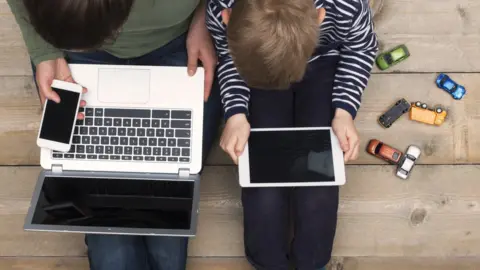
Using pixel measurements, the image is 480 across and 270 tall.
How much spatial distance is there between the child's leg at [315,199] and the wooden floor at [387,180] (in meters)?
0.11

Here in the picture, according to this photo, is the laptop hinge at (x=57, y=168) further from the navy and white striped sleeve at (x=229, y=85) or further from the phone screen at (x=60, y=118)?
the navy and white striped sleeve at (x=229, y=85)

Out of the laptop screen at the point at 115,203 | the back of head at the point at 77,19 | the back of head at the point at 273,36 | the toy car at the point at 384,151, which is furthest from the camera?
the toy car at the point at 384,151

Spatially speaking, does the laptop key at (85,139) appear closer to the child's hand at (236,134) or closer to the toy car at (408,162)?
the child's hand at (236,134)

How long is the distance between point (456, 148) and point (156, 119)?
0.63 meters

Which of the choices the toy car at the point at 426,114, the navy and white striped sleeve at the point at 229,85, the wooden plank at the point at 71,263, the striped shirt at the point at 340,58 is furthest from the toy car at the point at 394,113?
the wooden plank at the point at 71,263

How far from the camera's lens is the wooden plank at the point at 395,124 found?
3.51 feet

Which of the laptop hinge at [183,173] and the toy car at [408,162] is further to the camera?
the toy car at [408,162]

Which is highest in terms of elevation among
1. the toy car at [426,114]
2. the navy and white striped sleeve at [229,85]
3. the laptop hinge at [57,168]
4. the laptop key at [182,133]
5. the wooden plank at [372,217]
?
the navy and white striped sleeve at [229,85]

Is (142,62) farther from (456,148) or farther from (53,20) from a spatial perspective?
(456,148)

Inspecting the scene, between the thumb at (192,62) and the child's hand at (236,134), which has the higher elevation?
the thumb at (192,62)

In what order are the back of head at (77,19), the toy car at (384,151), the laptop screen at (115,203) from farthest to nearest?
1. the toy car at (384,151)
2. the laptop screen at (115,203)
3. the back of head at (77,19)

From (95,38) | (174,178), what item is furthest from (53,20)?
(174,178)

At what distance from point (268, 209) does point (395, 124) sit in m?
0.34

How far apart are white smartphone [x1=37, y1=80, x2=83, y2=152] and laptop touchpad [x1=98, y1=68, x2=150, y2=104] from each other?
43mm
